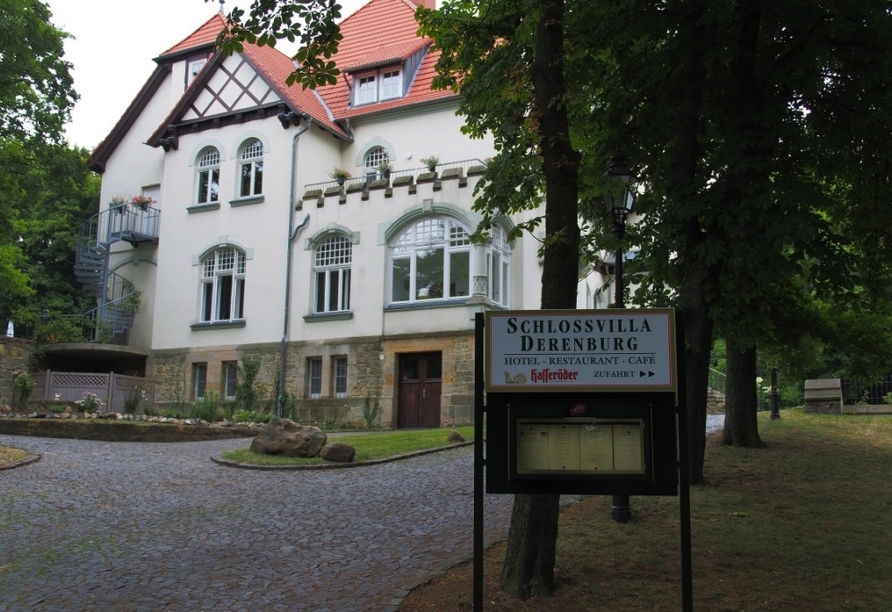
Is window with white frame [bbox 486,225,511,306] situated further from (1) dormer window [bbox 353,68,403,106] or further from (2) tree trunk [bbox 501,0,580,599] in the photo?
(2) tree trunk [bbox 501,0,580,599]

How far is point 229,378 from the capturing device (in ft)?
91.1

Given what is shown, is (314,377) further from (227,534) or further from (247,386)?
(227,534)

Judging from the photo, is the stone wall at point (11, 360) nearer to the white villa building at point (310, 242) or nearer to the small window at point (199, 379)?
the white villa building at point (310, 242)

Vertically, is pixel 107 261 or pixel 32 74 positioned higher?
pixel 32 74

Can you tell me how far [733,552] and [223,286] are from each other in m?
23.4

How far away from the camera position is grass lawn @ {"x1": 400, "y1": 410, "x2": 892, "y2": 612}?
6.25 meters

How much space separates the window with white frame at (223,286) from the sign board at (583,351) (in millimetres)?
23347

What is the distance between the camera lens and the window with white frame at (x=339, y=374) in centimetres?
2591

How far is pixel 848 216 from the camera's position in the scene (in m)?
12.4

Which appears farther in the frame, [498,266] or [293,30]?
[498,266]

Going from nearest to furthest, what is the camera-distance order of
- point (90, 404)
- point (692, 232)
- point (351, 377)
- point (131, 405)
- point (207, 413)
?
point (692, 232)
point (207, 413)
point (90, 404)
point (131, 405)
point (351, 377)

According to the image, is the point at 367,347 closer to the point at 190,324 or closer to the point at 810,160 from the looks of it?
the point at 190,324

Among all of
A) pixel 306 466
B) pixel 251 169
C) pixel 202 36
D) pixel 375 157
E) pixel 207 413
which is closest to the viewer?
pixel 306 466

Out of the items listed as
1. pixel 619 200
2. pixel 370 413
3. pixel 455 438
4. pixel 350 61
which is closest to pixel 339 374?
pixel 370 413
